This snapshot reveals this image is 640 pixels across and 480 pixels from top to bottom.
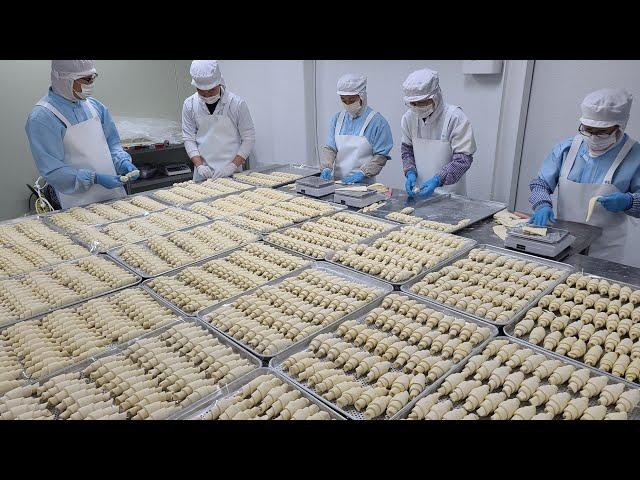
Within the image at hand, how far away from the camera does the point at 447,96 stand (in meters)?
5.74

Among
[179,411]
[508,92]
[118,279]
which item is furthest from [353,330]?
[508,92]

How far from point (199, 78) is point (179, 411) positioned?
3912 mm

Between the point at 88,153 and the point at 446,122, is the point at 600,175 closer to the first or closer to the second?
the point at 446,122

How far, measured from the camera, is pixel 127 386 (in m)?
1.84

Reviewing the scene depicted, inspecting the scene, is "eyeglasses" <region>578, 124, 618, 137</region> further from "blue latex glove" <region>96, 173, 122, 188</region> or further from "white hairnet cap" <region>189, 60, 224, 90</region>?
"blue latex glove" <region>96, 173, 122, 188</region>

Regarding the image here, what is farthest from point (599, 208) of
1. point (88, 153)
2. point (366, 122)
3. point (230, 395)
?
point (88, 153)

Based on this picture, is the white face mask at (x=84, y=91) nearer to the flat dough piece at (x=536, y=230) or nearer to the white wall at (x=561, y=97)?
the flat dough piece at (x=536, y=230)

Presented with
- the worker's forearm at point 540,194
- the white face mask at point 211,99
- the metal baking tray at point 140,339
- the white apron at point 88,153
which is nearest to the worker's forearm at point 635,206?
the worker's forearm at point 540,194

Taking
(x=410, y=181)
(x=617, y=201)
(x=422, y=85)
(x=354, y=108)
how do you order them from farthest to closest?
1. (x=354, y=108)
2. (x=410, y=181)
3. (x=422, y=85)
4. (x=617, y=201)

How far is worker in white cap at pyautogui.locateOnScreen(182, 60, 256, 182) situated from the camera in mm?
5117

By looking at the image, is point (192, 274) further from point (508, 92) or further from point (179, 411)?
point (508, 92)

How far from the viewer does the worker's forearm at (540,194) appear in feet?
11.3

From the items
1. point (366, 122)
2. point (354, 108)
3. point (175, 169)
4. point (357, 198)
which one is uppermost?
point (354, 108)

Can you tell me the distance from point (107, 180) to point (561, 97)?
488 centimetres
